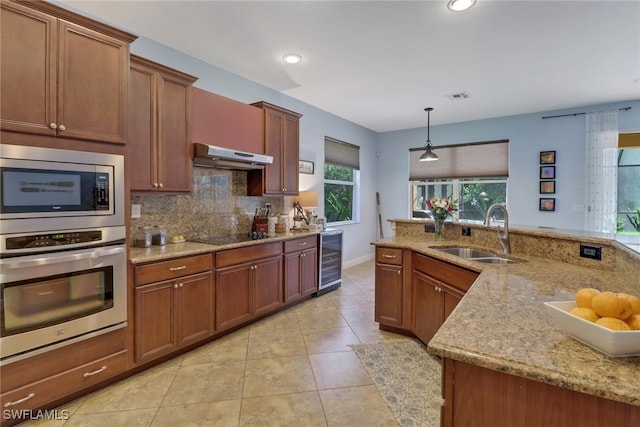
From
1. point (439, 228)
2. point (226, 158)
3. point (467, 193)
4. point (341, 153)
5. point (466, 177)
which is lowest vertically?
point (439, 228)

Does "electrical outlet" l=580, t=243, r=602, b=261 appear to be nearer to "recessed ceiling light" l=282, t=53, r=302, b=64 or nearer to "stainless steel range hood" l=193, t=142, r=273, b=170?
"stainless steel range hood" l=193, t=142, r=273, b=170

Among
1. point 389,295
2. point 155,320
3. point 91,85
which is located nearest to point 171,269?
point 155,320

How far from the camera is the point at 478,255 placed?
2699 mm

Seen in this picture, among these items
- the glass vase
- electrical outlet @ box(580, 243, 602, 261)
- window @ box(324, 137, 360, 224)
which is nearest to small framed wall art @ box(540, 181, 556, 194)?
window @ box(324, 137, 360, 224)

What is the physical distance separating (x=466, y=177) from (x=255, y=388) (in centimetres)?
527

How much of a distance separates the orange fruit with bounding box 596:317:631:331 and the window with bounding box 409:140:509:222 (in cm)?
469

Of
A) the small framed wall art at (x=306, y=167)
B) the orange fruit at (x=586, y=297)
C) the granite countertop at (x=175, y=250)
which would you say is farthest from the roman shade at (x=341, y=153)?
the orange fruit at (x=586, y=297)

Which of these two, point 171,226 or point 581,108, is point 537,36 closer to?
point 581,108

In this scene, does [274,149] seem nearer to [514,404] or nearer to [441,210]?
[441,210]

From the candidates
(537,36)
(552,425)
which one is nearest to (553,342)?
(552,425)

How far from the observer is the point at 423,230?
11.2ft

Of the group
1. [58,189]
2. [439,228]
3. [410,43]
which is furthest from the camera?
[439,228]

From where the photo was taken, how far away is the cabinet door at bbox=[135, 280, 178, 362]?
2.26 meters

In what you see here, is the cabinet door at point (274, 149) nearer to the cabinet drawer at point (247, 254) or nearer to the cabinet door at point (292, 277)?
the cabinet drawer at point (247, 254)
